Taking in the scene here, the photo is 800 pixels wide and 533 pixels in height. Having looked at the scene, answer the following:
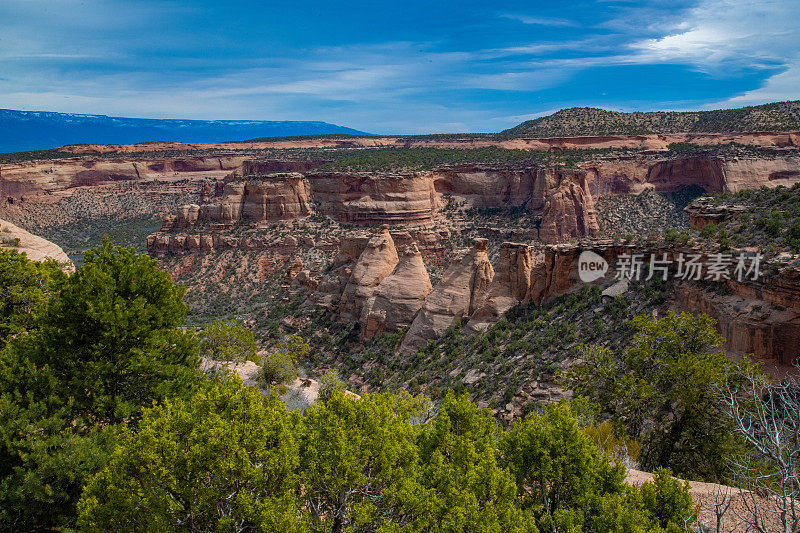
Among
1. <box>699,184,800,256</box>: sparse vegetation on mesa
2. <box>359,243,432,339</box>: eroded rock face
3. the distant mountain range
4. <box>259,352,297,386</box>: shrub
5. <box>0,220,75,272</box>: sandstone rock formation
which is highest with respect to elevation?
the distant mountain range

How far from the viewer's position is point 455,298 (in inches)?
1229

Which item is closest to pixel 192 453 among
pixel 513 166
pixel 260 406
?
pixel 260 406

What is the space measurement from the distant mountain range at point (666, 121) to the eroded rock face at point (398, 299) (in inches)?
2783

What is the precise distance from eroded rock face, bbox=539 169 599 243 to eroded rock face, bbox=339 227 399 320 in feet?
103

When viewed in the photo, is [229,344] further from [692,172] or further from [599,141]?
[599,141]

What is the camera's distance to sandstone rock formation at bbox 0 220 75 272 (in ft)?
82.5

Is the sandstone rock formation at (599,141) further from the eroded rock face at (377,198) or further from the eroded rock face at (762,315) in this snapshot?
the eroded rock face at (762,315)

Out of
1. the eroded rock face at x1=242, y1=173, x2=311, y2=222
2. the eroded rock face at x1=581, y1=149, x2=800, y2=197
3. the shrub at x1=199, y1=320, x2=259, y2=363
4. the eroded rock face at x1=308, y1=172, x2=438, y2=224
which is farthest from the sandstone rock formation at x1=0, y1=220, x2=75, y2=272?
the eroded rock face at x1=581, y1=149, x2=800, y2=197

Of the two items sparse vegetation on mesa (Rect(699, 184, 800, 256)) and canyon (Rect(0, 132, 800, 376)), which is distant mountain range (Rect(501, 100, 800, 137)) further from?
sparse vegetation on mesa (Rect(699, 184, 800, 256))

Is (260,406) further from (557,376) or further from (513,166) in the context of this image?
(513,166)

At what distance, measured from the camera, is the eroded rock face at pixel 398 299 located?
33688 mm

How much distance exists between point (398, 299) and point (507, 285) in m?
7.88

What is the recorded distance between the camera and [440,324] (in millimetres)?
30859

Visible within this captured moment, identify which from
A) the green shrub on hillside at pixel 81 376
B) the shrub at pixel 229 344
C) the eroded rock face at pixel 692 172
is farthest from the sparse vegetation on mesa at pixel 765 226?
the eroded rock face at pixel 692 172
